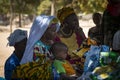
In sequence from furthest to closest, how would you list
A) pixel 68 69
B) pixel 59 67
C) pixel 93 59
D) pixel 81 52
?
pixel 81 52 < pixel 68 69 < pixel 59 67 < pixel 93 59

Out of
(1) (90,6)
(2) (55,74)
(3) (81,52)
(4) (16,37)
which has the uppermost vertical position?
(4) (16,37)

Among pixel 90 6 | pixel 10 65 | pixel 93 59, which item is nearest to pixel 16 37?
pixel 10 65

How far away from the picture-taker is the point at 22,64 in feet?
16.2

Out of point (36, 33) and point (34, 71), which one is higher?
point (36, 33)

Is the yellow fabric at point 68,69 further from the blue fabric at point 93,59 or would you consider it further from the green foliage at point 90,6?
the green foliage at point 90,6

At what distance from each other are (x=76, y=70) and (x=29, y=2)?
2068 inches

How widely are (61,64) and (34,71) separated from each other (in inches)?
14.2

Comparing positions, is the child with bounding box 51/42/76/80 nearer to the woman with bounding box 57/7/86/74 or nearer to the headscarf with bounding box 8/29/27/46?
the headscarf with bounding box 8/29/27/46

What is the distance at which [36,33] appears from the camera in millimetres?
5215

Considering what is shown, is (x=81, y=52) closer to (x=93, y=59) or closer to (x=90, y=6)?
(x=93, y=59)

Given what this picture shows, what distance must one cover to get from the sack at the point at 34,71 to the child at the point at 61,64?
0.44 feet

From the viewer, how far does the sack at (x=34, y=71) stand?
4727 mm

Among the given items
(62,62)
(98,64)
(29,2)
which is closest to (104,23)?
(62,62)

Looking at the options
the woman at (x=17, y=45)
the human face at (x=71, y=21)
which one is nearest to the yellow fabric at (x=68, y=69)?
the woman at (x=17, y=45)
